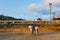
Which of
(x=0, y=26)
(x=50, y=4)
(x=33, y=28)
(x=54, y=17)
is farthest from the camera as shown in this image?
(x=54, y=17)

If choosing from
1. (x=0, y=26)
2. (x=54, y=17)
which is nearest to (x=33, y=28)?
(x=0, y=26)

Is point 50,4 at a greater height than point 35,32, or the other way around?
point 50,4

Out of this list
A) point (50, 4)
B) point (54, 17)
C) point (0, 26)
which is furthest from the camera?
point (54, 17)

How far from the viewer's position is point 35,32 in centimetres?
2553

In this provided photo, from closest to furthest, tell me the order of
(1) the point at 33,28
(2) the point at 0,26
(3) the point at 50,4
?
(1) the point at 33,28
(2) the point at 0,26
(3) the point at 50,4

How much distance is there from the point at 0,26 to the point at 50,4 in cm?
2395

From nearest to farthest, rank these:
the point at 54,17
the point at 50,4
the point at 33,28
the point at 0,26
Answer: the point at 33,28 < the point at 0,26 < the point at 50,4 < the point at 54,17

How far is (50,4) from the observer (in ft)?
204

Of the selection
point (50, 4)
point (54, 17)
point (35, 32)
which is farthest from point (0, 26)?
point (54, 17)

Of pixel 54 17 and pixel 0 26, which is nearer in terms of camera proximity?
pixel 0 26

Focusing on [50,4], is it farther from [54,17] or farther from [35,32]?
[35,32]

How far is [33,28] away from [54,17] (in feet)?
165

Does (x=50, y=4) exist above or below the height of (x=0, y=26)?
above

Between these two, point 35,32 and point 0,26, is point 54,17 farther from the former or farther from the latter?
point 35,32
